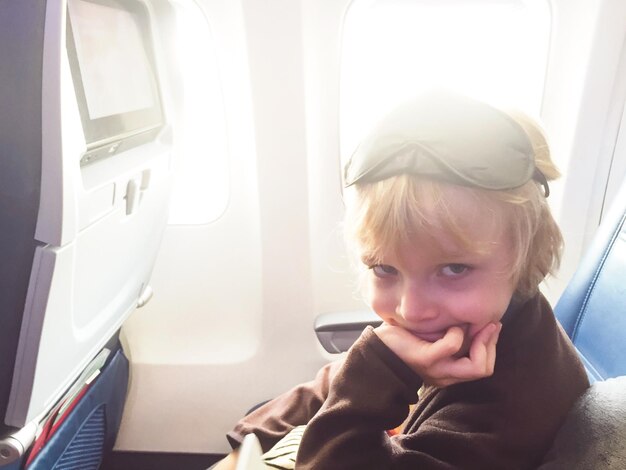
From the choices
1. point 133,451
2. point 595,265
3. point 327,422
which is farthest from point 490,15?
point 133,451

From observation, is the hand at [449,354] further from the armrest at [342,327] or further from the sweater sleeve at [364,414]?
the armrest at [342,327]

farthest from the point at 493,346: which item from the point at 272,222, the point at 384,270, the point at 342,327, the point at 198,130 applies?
the point at 198,130

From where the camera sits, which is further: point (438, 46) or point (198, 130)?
point (198, 130)

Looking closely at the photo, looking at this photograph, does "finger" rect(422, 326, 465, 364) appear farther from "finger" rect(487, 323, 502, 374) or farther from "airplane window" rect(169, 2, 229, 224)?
"airplane window" rect(169, 2, 229, 224)

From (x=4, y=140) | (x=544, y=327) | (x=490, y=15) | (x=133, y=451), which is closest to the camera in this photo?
(x=4, y=140)

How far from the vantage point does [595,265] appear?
1.06m

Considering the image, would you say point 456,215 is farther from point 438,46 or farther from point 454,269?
point 438,46

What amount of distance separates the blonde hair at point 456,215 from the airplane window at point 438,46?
28.4 inches

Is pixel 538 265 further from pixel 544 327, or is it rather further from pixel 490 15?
pixel 490 15

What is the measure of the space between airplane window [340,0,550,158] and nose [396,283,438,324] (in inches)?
30.2

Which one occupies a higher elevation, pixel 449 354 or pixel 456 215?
pixel 456 215

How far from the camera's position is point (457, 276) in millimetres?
750

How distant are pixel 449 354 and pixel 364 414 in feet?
0.47

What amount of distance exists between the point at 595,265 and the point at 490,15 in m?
0.74
